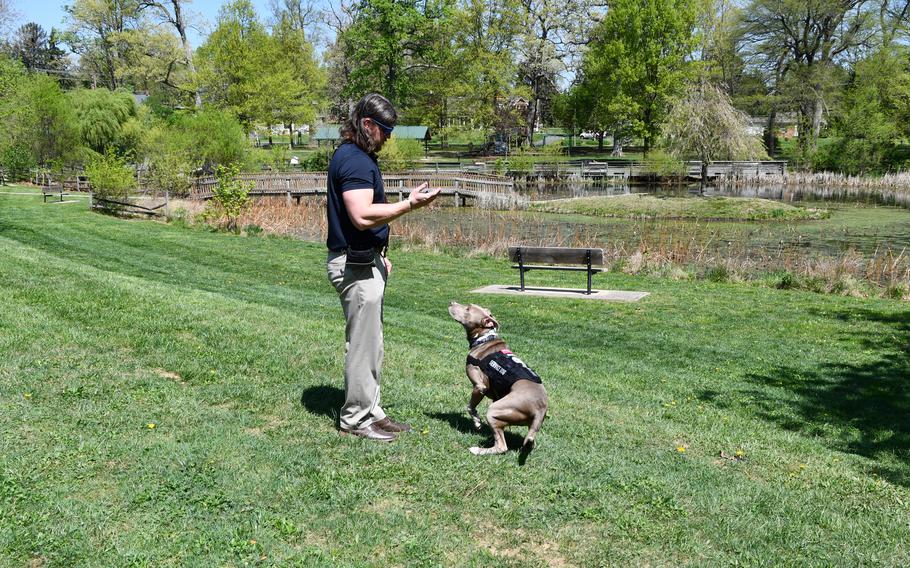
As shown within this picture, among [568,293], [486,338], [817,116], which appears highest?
[817,116]

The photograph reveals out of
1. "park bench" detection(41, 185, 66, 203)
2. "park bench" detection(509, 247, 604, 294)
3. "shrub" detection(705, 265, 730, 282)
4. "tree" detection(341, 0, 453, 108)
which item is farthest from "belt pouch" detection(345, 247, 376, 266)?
"tree" detection(341, 0, 453, 108)

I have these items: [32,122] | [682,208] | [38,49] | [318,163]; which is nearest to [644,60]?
[682,208]

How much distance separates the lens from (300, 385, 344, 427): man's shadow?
5.70 m

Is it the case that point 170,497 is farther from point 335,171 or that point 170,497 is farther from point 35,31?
point 35,31

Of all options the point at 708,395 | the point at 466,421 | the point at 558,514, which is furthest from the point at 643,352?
the point at 558,514

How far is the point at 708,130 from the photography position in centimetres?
4050

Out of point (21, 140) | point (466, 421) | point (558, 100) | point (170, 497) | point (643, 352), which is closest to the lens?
point (170, 497)

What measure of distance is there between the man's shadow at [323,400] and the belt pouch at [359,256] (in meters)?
1.36

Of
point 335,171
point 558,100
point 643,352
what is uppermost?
point 558,100

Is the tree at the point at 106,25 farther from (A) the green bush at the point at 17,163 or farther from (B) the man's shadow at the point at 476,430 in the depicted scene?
(B) the man's shadow at the point at 476,430

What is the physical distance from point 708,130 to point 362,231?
39.4 meters

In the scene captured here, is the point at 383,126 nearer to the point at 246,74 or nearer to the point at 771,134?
the point at 246,74

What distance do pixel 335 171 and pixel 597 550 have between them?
2763mm

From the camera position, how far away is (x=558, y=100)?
71750 millimetres
